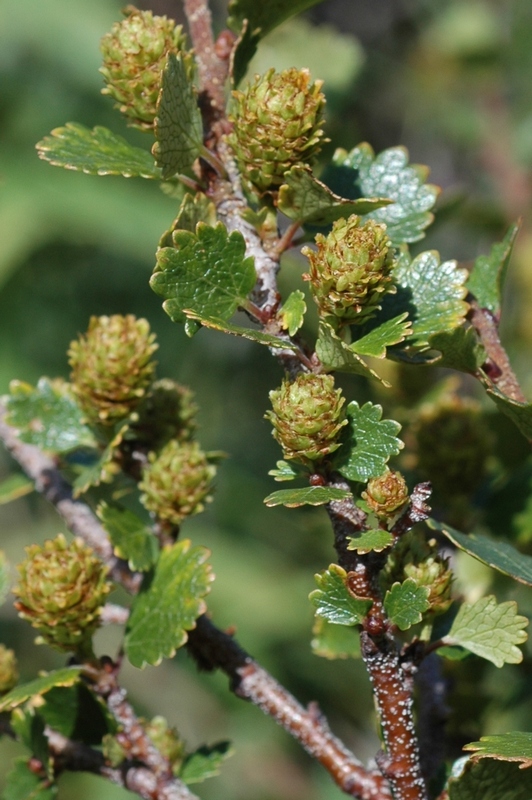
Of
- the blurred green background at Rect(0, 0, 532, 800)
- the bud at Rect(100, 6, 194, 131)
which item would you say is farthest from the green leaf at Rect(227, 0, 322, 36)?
the blurred green background at Rect(0, 0, 532, 800)

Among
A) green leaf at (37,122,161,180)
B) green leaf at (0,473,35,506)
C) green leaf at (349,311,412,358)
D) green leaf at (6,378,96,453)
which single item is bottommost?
green leaf at (0,473,35,506)

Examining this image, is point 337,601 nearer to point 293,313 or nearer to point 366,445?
point 366,445

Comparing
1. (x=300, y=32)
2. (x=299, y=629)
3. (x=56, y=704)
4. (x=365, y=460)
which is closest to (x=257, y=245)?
(x=365, y=460)

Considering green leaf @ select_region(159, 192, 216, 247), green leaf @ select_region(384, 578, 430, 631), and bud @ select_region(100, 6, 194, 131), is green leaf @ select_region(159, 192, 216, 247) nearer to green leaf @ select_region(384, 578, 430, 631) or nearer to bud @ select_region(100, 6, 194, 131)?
bud @ select_region(100, 6, 194, 131)

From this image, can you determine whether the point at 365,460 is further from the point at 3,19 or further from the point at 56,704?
the point at 3,19

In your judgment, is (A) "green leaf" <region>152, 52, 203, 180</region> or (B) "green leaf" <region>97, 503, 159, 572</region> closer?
(A) "green leaf" <region>152, 52, 203, 180</region>

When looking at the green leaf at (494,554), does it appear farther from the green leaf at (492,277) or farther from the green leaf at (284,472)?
the green leaf at (492,277)
